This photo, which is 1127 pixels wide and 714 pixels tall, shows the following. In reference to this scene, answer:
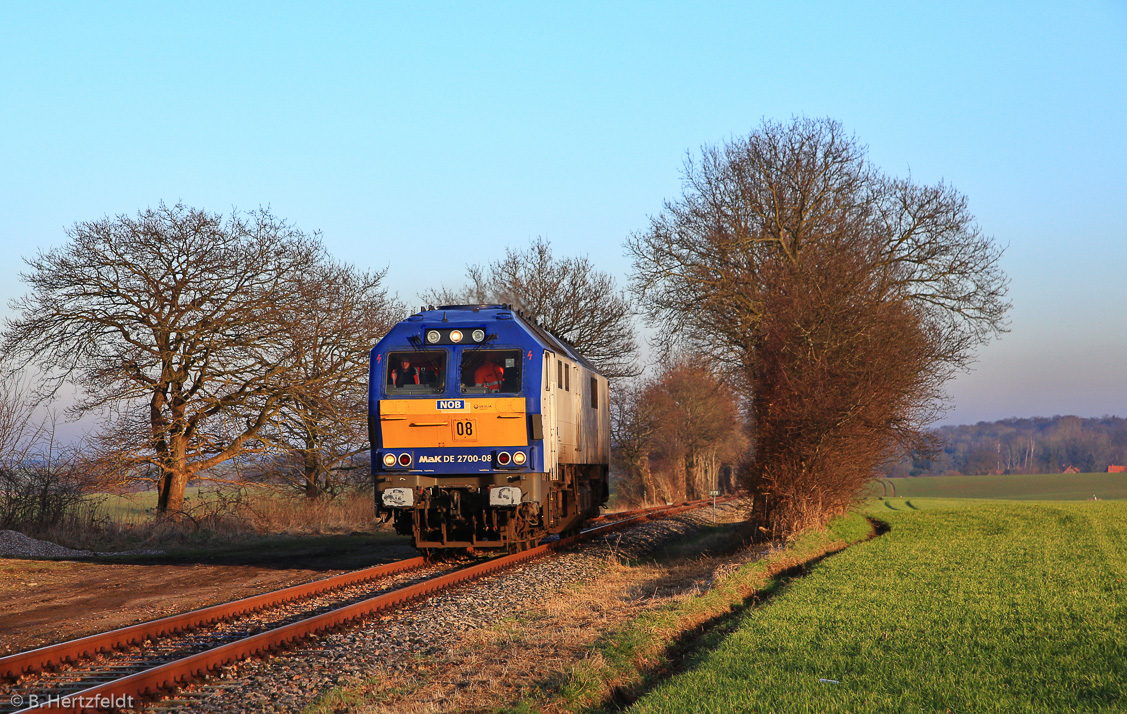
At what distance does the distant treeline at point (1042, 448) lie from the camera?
9938 cm

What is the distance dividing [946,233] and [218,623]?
23851 millimetres

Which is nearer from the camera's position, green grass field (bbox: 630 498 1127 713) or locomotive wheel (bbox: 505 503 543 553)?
green grass field (bbox: 630 498 1127 713)

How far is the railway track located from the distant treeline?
9007cm

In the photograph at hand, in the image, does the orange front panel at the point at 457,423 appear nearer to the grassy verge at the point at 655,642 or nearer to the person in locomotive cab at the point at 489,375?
the person in locomotive cab at the point at 489,375

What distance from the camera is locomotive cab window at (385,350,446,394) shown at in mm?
12734

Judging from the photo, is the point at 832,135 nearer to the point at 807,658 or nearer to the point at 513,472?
the point at 513,472

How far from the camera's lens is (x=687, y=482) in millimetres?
45844

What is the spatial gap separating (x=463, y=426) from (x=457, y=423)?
0.10 metres

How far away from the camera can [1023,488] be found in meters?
62.1

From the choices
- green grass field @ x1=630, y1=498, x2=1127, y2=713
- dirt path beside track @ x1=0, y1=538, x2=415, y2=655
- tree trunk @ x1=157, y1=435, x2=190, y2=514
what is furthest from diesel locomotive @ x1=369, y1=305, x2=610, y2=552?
tree trunk @ x1=157, y1=435, x2=190, y2=514

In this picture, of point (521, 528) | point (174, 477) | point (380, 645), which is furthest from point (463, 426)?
point (174, 477)

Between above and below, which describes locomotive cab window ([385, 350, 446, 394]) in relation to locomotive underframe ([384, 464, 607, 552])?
above

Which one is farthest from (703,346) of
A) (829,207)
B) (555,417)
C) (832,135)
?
(555,417)

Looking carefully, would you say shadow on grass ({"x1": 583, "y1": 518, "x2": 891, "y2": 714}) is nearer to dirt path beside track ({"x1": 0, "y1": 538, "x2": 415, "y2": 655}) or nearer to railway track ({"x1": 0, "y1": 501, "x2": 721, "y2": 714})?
railway track ({"x1": 0, "y1": 501, "x2": 721, "y2": 714})
